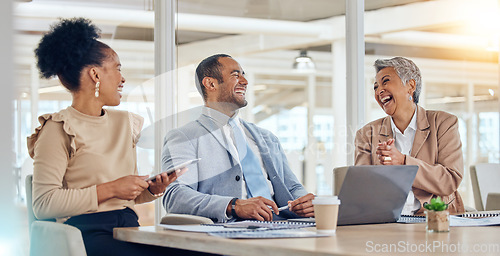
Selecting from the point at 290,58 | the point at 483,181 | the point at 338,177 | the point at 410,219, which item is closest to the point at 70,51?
the point at 338,177

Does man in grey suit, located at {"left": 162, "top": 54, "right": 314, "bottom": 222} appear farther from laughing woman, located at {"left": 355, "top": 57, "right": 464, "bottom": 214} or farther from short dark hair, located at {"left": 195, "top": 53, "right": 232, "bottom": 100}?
laughing woman, located at {"left": 355, "top": 57, "right": 464, "bottom": 214}

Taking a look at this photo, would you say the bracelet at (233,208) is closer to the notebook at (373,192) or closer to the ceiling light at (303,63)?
the notebook at (373,192)

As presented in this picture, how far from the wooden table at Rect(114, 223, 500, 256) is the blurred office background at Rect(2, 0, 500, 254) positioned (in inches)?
54.6

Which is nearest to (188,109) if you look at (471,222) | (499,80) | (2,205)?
(2,205)

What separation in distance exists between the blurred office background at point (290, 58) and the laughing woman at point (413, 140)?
43 centimetres

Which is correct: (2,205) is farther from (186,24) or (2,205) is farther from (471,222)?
(186,24)

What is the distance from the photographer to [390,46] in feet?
13.8

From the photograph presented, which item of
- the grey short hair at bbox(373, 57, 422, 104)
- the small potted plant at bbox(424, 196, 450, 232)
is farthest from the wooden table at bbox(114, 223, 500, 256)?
the grey short hair at bbox(373, 57, 422, 104)

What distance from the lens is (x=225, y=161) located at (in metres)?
2.83

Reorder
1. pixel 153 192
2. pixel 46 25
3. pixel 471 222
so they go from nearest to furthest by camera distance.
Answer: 1. pixel 471 222
2. pixel 153 192
3. pixel 46 25

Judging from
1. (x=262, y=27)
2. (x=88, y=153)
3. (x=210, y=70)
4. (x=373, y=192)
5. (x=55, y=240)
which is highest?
(x=262, y=27)

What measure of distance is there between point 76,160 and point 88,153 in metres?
0.05

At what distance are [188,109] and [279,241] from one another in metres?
2.32

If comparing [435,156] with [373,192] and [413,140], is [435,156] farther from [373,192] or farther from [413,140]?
[373,192]
